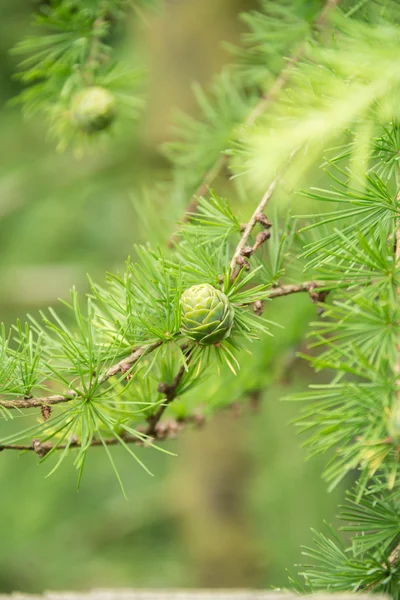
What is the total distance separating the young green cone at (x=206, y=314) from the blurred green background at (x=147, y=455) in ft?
0.98

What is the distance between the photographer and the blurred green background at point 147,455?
1291 millimetres

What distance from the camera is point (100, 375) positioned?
41 centimetres

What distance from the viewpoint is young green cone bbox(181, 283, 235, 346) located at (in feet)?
1.28

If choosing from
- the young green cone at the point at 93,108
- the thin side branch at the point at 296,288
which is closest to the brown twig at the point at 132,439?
the thin side branch at the point at 296,288

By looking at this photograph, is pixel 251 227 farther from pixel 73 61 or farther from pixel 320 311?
pixel 73 61

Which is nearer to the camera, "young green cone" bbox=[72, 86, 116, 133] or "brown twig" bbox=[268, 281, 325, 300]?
"brown twig" bbox=[268, 281, 325, 300]

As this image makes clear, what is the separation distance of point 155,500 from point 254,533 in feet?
1.83

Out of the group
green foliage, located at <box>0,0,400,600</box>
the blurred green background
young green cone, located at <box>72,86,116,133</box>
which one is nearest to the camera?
green foliage, located at <box>0,0,400,600</box>

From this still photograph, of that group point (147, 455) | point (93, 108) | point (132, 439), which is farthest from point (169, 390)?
point (147, 455)

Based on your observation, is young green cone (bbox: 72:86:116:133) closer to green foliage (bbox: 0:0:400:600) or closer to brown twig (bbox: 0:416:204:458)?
green foliage (bbox: 0:0:400:600)

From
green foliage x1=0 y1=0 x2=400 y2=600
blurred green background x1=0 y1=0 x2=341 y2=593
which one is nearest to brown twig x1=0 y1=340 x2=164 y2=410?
green foliage x1=0 y1=0 x2=400 y2=600

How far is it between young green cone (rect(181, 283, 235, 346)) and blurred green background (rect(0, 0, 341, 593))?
30cm

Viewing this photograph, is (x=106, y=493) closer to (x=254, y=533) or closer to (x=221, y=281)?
(x=254, y=533)

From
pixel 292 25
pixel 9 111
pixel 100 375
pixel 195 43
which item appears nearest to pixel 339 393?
pixel 100 375
